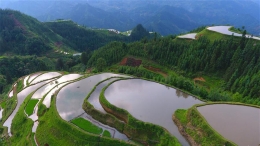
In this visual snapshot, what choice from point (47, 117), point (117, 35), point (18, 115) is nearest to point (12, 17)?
point (117, 35)

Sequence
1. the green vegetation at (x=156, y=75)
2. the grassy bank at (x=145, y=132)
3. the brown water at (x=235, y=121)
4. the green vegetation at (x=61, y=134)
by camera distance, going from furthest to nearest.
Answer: the green vegetation at (x=156, y=75), the green vegetation at (x=61, y=134), the grassy bank at (x=145, y=132), the brown water at (x=235, y=121)

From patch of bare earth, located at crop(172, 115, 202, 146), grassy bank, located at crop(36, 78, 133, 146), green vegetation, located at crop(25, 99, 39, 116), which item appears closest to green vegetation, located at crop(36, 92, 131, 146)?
grassy bank, located at crop(36, 78, 133, 146)

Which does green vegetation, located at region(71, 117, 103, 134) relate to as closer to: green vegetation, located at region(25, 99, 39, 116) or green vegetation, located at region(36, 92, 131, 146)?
green vegetation, located at region(36, 92, 131, 146)

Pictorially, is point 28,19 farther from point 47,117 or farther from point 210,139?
point 210,139

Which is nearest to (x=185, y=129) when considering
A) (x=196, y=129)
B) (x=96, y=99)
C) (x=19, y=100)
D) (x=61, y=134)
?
(x=196, y=129)

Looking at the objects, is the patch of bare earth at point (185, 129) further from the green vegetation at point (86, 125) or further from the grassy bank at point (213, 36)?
the grassy bank at point (213, 36)

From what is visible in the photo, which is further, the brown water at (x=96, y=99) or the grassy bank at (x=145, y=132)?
the brown water at (x=96, y=99)

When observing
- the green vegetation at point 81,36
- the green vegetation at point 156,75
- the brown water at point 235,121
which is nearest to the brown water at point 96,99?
the green vegetation at point 156,75
